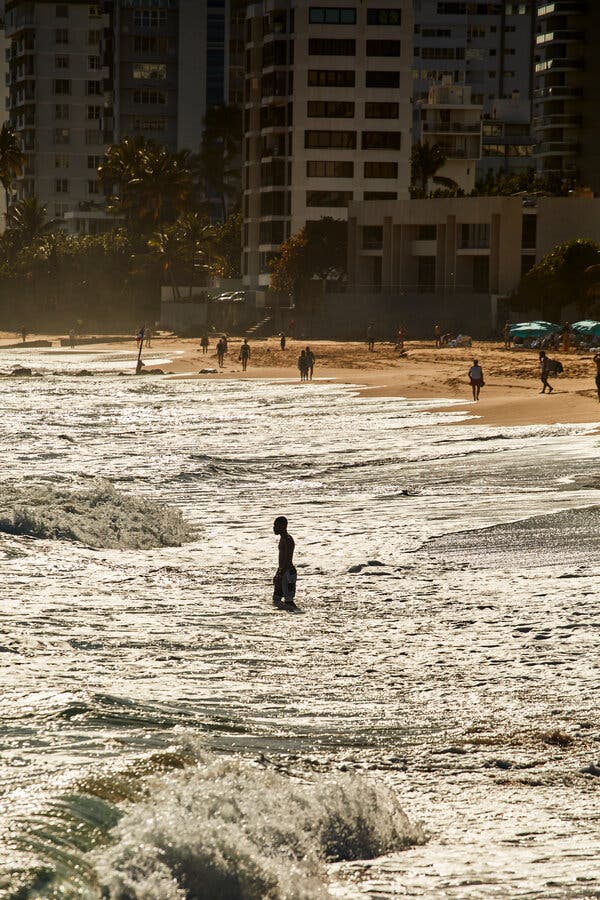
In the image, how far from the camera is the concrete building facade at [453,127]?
346ft

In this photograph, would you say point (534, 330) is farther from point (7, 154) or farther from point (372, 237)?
point (7, 154)

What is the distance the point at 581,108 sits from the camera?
136 metres

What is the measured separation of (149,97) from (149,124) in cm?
261

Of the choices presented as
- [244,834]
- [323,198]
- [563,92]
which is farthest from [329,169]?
[244,834]

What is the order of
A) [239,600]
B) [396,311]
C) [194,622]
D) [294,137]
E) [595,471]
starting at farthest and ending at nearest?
1. [294,137]
2. [396,311]
3. [595,471]
4. [239,600]
5. [194,622]

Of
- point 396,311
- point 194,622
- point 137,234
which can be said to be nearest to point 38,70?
point 137,234

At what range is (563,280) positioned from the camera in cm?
7444

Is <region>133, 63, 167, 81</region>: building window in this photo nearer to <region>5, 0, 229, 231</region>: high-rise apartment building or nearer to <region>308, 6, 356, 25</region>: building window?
<region>5, 0, 229, 231</region>: high-rise apartment building

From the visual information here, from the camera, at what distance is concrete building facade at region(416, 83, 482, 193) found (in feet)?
346

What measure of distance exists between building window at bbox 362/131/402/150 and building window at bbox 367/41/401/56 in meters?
5.52

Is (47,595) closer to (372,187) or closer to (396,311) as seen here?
(396,311)

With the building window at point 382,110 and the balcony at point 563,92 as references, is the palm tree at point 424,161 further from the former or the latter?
the balcony at point 563,92

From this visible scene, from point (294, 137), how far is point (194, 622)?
283 ft

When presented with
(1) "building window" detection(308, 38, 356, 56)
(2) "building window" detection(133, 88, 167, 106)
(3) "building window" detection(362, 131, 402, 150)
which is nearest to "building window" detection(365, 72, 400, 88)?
(1) "building window" detection(308, 38, 356, 56)
